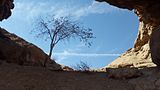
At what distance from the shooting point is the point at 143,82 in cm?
1382

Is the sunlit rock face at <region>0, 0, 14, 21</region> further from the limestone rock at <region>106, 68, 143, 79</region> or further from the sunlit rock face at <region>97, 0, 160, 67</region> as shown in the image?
the limestone rock at <region>106, 68, 143, 79</region>

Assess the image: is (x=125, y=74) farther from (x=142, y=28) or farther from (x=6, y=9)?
(x=142, y=28)

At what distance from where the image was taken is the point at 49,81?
1393 centimetres

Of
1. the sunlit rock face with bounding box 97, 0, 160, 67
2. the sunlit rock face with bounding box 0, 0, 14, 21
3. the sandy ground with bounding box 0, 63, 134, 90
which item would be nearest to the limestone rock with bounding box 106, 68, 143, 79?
the sandy ground with bounding box 0, 63, 134, 90

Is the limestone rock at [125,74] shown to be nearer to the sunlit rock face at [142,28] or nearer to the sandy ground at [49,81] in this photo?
the sandy ground at [49,81]

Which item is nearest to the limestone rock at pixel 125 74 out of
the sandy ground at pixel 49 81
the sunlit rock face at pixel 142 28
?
the sandy ground at pixel 49 81

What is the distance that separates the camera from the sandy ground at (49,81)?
13055 mm

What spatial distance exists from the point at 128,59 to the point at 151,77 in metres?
15.4

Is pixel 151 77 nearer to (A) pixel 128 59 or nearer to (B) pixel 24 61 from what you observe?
(B) pixel 24 61

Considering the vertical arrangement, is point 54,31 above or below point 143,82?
above

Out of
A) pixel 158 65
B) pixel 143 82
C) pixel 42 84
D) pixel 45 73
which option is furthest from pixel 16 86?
pixel 158 65

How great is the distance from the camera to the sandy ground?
13055 millimetres

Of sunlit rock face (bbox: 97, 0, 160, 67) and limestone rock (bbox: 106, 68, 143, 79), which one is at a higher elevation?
sunlit rock face (bbox: 97, 0, 160, 67)

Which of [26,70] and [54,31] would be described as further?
[54,31]
